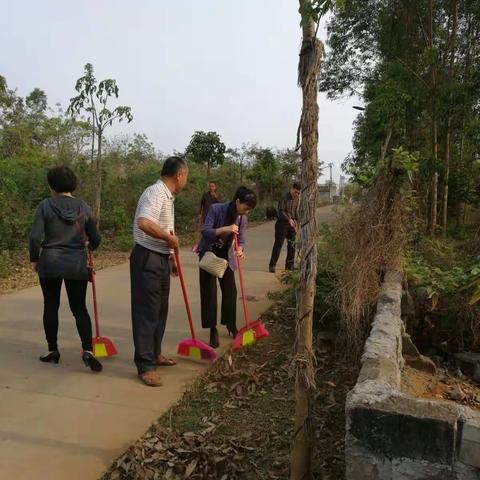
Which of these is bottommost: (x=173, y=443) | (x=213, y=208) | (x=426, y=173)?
(x=173, y=443)

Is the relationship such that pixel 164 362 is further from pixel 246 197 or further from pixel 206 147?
pixel 206 147

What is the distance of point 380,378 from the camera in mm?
2348

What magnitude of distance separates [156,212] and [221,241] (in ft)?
3.36

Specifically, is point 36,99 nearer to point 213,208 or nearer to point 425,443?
point 213,208

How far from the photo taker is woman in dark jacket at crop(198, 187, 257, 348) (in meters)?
4.68

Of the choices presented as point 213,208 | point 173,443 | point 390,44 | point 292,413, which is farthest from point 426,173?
point 173,443

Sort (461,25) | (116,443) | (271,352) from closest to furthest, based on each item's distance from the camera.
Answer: (116,443), (271,352), (461,25)

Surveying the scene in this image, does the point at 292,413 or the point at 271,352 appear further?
the point at 271,352

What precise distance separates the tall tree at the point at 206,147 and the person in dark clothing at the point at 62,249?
39.4 ft

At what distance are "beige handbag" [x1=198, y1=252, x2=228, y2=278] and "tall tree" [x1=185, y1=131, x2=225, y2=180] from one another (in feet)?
38.8

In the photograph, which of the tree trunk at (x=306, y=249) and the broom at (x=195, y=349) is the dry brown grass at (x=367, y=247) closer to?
the broom at (x=195, y=349)

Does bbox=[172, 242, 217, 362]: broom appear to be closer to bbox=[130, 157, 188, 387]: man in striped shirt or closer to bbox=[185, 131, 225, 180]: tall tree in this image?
bbox=[130, 157, 188, 387]: man in striped shirt

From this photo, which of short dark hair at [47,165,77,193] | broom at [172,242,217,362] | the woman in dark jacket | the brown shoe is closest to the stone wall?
the brown shoe

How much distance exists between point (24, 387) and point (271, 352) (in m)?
2.14
